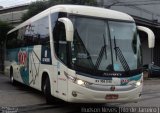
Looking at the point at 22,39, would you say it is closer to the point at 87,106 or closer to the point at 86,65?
the point at 87,106

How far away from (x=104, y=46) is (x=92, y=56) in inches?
19.9

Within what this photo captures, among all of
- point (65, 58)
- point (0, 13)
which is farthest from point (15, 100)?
point (0, 13)

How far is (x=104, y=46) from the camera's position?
35.0 feet

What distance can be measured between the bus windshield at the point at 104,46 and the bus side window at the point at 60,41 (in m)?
0.47

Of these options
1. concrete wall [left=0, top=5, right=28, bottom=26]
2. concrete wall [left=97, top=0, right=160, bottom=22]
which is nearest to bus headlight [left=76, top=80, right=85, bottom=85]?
concrete wall [left=97, top=0, right=160, bottom=22]

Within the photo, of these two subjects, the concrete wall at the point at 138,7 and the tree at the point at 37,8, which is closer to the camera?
the tree at the point at 37,8

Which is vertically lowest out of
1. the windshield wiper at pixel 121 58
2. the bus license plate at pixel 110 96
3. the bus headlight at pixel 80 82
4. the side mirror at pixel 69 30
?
the bus license plate at pixel 110 96

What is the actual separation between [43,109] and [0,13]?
30.7 meters

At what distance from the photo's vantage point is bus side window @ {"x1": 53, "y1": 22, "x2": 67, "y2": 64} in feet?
35.5

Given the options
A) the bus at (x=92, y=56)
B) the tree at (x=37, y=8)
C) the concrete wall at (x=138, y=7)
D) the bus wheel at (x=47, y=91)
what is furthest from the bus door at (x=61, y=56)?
the concrete wall at (x=138, y=7)

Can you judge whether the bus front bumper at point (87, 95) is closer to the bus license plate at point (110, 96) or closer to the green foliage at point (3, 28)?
the bus license plate at point (110, 96)

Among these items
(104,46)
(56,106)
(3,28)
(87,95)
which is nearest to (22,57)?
(56,106)

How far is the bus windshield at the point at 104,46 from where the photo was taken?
10.4 m

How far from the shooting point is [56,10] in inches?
469
